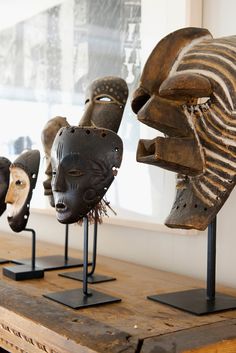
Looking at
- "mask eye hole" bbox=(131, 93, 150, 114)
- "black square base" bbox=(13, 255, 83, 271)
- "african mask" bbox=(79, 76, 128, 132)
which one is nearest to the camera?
"mask eye hole" bbox=(131, 93, 150, 114)

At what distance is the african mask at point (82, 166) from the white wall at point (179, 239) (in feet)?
1.01

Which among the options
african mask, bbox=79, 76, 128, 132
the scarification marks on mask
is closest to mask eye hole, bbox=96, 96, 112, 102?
african mask, bbox=79, 76, 128, 132

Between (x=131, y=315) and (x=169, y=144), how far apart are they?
27 cm

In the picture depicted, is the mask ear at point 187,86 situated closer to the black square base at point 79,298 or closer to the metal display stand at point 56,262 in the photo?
the black square base at point 79,298

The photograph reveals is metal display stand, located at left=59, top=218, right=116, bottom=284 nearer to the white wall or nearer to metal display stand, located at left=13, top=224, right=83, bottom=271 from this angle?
metal display stand, located at left=13, top=224, right=83, bottom=271

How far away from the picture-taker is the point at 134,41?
4.31 ft

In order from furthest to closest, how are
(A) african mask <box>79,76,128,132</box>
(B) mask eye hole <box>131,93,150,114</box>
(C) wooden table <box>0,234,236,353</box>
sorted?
(A) african mask <box>79,76,128,132</box>
(B) mask eye hole <box>131,93,150,114</box>
(C) wooden table <box>0,234,236,353</box>

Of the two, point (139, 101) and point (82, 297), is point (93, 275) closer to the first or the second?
point (82, 297)

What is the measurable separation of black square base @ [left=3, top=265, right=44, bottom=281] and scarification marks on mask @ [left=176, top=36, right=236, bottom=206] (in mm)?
476

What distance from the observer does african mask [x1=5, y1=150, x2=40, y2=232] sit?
1158 millimetres

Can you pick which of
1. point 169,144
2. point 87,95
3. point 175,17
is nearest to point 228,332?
point 169,144

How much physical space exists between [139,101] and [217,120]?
0.44ft

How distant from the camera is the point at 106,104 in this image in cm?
109

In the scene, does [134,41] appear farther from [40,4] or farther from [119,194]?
[40,4]
